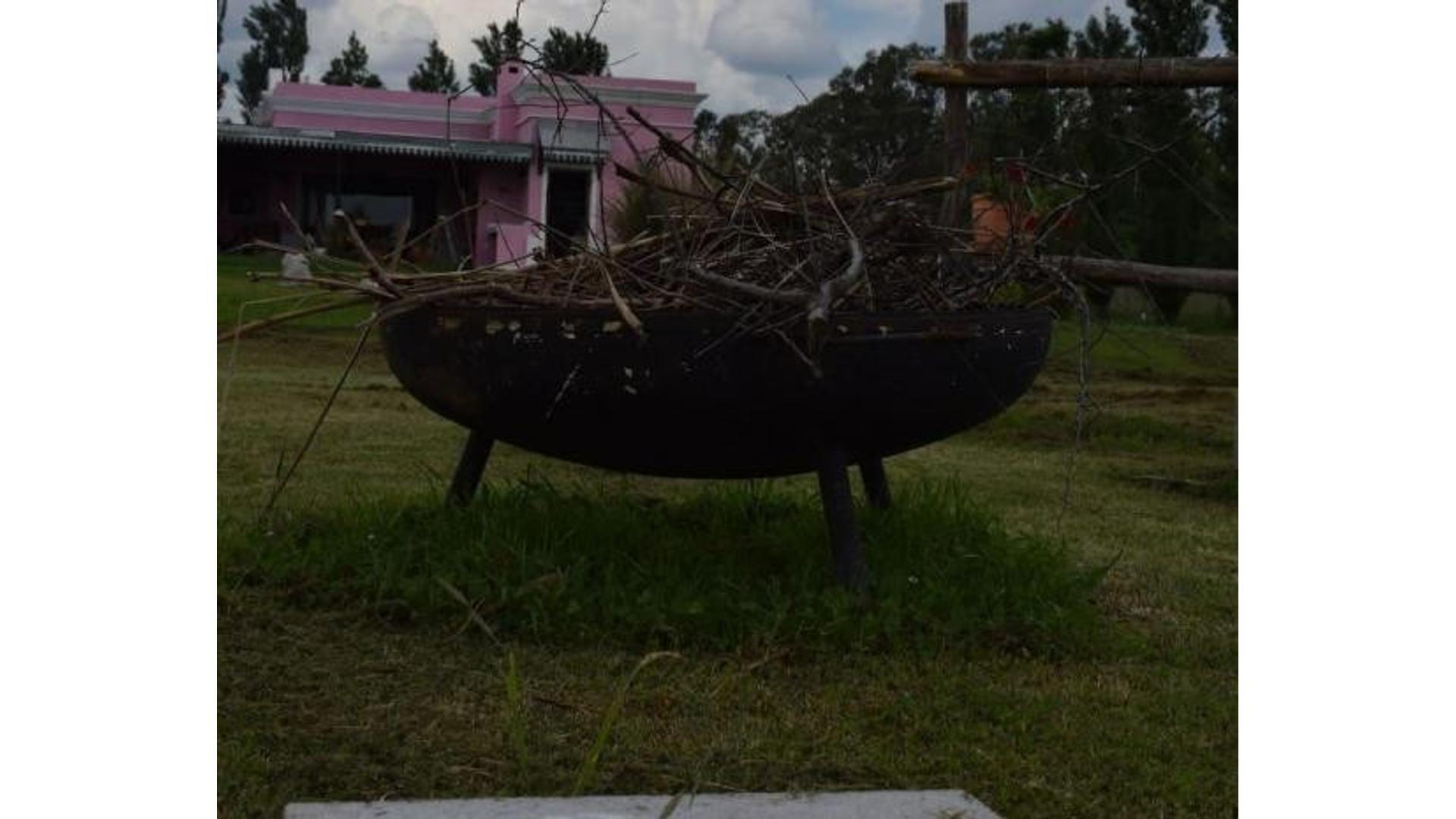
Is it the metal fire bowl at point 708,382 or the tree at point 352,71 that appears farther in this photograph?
the tree at point 352,71

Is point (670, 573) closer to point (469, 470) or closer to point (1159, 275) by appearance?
point (469, 470)

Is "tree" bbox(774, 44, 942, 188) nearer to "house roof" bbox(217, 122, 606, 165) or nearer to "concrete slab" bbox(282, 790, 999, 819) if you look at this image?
"concrete slab" bbox(282, 790, 999, 819)

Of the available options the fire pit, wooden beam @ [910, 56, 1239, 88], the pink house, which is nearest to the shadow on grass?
the fire pit

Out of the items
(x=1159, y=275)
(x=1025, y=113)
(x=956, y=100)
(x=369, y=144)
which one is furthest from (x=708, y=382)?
(x=369, y=144)

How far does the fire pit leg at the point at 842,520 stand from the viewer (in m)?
3.17

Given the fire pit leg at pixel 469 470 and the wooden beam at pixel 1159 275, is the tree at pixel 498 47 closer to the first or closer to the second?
the fire pit leg at pixel 469 470

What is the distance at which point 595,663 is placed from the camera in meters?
2.95

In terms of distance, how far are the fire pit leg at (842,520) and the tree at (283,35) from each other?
17.8m

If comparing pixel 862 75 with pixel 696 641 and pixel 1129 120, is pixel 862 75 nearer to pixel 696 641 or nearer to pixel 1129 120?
pixel 1129 120

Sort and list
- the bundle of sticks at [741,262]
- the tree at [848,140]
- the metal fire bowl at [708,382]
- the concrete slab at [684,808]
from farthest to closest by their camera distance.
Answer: the tree at [848,140] < the bundle of sticks at [741,262] < the metal fire bowl at [708,382] < the concrete slab at [684,808]

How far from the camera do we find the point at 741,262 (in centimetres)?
335

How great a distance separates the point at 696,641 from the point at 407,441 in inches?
123

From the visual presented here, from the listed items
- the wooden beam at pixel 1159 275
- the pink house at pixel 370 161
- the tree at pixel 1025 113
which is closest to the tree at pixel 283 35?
the pink house at pixel 370 161

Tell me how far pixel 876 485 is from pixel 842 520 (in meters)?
0.57
